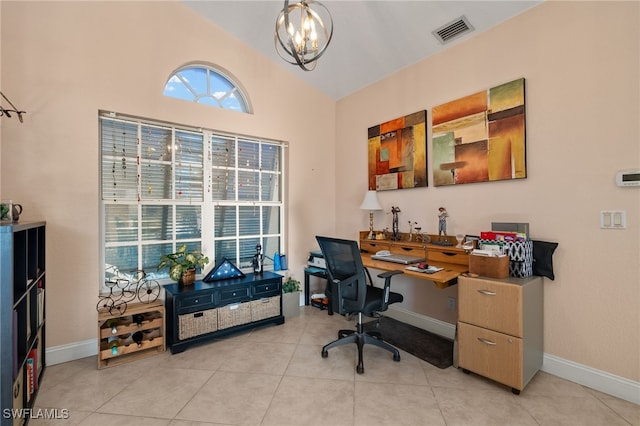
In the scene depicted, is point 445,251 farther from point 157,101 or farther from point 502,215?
point 157,101

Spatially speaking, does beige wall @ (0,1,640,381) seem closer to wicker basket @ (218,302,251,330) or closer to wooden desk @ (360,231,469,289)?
wooden desk @ (360,231,469,289)

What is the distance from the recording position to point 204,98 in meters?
3.21

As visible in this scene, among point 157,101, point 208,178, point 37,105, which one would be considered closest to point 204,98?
point 157,101

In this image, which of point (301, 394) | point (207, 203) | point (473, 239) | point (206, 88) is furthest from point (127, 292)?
point (473, 239)

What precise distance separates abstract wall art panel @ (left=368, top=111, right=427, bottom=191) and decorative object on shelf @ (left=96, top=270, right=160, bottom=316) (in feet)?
8.92

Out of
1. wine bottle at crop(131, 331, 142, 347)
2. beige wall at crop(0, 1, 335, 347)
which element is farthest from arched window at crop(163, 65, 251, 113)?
wine bottle at crop(131, 331, 142, 347)

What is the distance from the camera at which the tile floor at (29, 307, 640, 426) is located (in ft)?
5.72

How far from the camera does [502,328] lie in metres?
2.01

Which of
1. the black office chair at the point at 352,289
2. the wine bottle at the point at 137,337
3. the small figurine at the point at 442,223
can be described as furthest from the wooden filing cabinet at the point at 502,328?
the wine bottle at the point at 137,337

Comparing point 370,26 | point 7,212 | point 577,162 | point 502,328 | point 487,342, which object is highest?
point 370,26

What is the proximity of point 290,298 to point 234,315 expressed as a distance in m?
0.73

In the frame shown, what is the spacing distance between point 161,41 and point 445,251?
3463 mm

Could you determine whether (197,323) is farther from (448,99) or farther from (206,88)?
(448,99)

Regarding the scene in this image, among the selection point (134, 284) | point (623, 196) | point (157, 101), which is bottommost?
point (134, 284)
